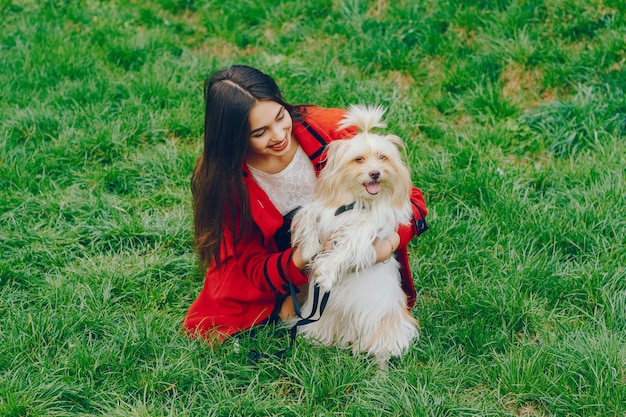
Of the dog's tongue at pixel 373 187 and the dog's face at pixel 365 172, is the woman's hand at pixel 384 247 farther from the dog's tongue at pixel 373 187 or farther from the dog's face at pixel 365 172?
the dog's tongue at pixel 373 187

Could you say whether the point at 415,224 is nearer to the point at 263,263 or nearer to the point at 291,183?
the point at 291,183

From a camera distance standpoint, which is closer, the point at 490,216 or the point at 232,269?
the point at 232,269

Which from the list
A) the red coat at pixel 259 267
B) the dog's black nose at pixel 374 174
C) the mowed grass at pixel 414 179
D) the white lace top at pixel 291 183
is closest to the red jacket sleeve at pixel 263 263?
the red coat at pixel 259 267

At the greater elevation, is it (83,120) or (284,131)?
(284,131)

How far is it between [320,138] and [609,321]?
1.72 metres

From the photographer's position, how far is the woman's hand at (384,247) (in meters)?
2.92

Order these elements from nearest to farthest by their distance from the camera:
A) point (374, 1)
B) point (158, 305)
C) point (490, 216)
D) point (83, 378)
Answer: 1. point (83, 378)
2. point (158, 305)
3. point (490, 216)
4. point (374, 1)

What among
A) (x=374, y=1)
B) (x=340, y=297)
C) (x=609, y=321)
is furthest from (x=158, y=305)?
(x=374, y=1)

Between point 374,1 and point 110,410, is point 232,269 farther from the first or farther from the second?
point 374,1

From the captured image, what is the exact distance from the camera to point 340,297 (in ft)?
10.1

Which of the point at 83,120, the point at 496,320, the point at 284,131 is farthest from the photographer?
the point at 83,120

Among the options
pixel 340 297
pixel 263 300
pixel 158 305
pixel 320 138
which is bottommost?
pixel 158 305

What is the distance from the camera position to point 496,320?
11.4ft

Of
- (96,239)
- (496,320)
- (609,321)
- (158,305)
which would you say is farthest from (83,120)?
(609,321)
